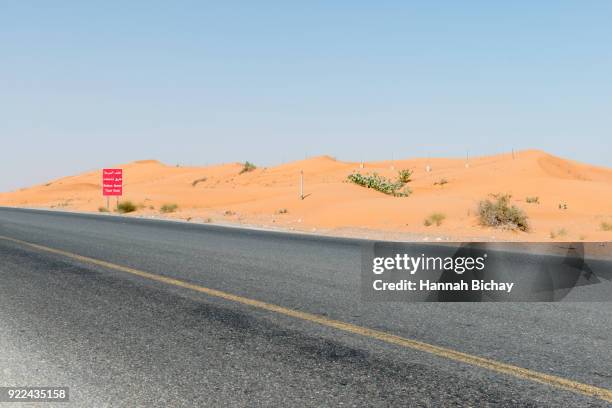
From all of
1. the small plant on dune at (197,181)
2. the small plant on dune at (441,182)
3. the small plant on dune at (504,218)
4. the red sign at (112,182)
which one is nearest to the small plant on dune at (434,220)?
the small plant on dune at (504,218)

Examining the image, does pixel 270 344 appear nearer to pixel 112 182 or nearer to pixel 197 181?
pixel 112 182

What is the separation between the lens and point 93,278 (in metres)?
9.59

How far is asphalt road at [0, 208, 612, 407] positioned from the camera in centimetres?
419

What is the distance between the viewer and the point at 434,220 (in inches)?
1001

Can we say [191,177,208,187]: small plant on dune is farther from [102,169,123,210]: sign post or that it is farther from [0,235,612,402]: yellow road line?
[0,235,612,402]: yellow road line

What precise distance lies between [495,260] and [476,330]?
251 inches

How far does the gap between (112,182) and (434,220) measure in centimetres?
3034

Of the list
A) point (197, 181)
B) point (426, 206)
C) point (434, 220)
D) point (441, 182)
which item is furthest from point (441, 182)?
point (197, 181)

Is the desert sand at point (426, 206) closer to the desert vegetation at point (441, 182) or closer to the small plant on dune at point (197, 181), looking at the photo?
the desert vegetation at point (441, 182)

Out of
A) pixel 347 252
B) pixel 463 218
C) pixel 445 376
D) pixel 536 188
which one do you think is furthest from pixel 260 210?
pixel 445 376

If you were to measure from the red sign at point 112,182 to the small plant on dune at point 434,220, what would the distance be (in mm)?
29074

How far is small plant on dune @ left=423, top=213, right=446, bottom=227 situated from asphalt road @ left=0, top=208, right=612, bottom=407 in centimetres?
1564

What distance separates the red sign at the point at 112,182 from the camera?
4803cm

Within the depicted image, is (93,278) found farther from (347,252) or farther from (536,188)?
(536,188)
